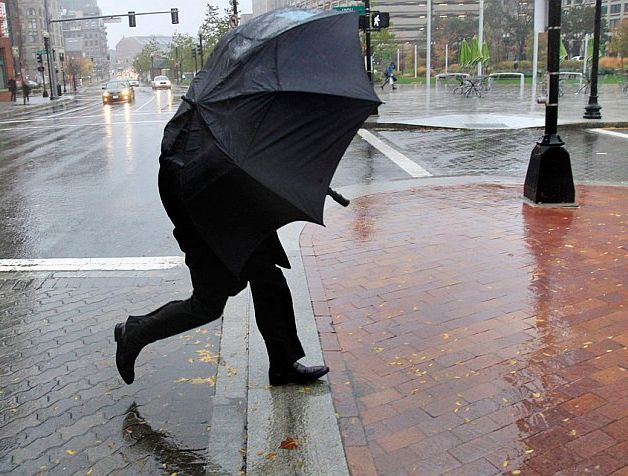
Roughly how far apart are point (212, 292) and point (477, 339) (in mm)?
1817

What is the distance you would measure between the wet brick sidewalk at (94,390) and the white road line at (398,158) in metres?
6.61

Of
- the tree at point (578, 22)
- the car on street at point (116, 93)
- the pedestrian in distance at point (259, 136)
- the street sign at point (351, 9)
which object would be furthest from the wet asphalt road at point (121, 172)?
the tree at point (578, 22)

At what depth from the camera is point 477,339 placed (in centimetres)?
448

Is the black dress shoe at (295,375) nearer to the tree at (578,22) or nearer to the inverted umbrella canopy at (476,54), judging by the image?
the inverted umbrella canopy at (476,54)

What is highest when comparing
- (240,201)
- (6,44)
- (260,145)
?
(6,44)

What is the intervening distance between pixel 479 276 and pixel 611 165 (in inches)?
295

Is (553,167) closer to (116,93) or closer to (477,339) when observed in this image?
(477,339)

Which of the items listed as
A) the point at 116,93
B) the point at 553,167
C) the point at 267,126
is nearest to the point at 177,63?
the point at 116,93

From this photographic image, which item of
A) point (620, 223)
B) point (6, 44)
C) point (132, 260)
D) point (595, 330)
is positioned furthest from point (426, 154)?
point (6, 44)

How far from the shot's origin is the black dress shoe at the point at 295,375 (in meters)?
3.93

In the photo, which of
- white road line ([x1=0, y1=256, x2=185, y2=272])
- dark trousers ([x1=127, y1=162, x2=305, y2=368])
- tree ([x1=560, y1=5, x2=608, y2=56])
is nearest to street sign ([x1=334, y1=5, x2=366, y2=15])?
dark trousers ([x1=127, y1=162, x2=305, y2=368])

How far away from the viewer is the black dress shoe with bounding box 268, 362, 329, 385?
12.9 feet

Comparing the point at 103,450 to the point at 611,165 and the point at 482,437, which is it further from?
the point at 611,165

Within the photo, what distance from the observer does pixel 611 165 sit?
39.3 ft
